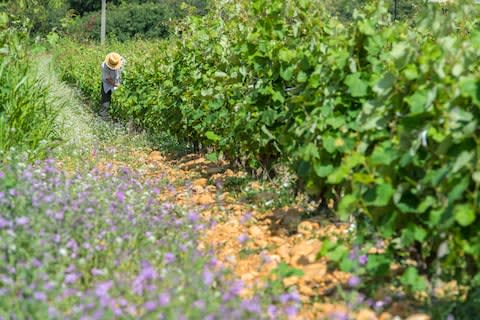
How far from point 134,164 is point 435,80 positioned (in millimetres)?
5116

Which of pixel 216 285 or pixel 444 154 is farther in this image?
pixel 216 285

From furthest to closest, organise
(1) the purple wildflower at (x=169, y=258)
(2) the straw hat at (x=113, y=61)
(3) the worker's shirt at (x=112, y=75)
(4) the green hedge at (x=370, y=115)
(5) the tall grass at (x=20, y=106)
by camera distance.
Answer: (3) the worker's shirt at (x=112, y=75)
(2) the straw hat at (x=113, y=61)
(5) the tall grass at (x=20, y=106)
(1) the purple wildflower at (x=169, y=258)
(4) the green hedge at (x=370, y=115)

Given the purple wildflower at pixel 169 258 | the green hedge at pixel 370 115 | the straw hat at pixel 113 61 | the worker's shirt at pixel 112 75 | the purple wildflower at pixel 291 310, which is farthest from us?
the worker's shirt at pixel 112 75

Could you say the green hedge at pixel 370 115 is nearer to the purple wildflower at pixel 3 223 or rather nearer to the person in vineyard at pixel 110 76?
the purple wildflower at pixel 3 223

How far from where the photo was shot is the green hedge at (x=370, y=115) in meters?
3.01

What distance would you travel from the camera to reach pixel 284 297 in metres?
2.80

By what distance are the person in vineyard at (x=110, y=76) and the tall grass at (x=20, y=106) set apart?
225 inches

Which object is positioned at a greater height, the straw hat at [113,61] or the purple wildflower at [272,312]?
the purple wildflower at [272,312]

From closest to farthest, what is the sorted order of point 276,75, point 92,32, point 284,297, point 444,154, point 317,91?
point 284,297 < point 444,154 < point 317,91 < point 276,75 < point 92,32

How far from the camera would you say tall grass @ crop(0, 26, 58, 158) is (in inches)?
247

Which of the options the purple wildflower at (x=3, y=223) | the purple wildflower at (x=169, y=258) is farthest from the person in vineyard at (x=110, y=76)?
the purple wildflower at (x=169, y=258)

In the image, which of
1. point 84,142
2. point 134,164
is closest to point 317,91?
point 134,164

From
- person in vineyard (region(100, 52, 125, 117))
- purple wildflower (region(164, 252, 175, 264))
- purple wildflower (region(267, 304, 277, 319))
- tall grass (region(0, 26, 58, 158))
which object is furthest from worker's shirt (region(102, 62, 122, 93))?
purple wildflower (region(267, 304, 277, 319))

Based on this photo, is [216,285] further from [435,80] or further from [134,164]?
[134,164]
